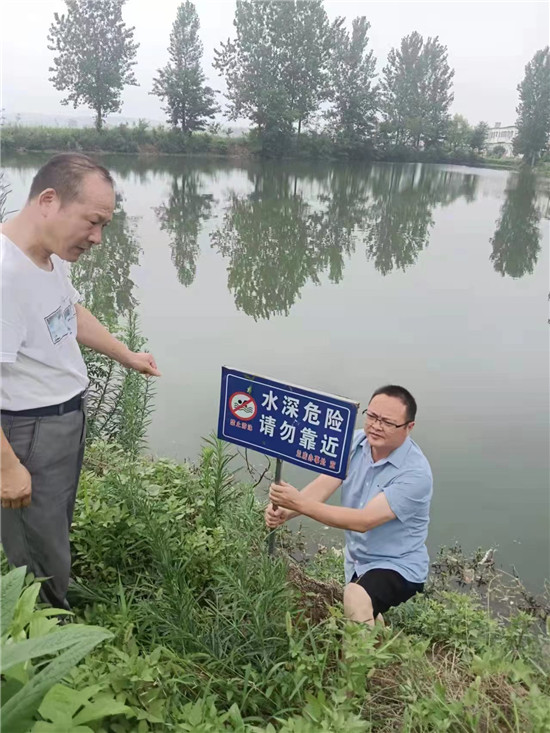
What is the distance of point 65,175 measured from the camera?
1.49 m

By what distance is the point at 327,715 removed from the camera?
1204 mm

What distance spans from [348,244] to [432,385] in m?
5.44

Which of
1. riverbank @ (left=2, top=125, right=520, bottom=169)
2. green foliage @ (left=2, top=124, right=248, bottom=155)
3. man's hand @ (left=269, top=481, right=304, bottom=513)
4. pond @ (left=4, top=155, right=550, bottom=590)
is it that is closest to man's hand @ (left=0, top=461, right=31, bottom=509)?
man's hand @ (left=269, top=481, right=304, bottom=513)

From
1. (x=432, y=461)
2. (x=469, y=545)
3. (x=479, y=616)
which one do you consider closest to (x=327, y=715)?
(x=479, y=616)

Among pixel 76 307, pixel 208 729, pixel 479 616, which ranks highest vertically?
pixel 76 307

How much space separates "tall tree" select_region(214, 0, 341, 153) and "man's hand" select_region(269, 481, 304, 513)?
94.1 feet

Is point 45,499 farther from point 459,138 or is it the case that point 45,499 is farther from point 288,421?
point 459,138

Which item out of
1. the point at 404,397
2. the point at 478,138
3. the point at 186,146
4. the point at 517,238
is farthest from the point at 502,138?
the point at 404,397

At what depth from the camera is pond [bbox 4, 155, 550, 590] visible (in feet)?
12.3

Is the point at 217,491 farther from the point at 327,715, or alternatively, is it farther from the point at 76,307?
the point at 327,715

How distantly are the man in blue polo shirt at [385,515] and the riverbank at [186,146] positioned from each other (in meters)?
21.3

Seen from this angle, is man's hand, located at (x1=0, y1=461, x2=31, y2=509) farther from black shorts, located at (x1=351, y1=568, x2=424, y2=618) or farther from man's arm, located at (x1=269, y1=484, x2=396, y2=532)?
black shorts, located at (x1=351, y1=568, x2=424, y2=618)

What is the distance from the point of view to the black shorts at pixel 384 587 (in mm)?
1868

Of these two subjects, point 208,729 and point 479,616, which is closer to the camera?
point 208,729
